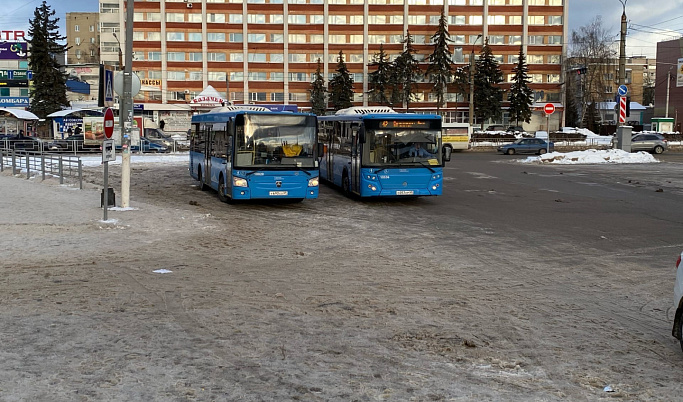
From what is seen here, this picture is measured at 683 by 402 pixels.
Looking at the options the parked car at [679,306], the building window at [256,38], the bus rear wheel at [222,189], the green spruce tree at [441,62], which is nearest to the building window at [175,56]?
the building window at [256,38]

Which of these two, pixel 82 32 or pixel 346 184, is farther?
pixel 82 32

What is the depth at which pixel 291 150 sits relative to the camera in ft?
59.4

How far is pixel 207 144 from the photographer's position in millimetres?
21641

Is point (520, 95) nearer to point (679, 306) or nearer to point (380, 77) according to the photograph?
point (380, 77)

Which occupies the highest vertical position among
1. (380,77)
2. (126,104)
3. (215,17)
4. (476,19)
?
(476,19)

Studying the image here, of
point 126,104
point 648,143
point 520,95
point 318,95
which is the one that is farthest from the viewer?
point 318,95

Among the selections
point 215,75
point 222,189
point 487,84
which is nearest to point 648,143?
point 487,84

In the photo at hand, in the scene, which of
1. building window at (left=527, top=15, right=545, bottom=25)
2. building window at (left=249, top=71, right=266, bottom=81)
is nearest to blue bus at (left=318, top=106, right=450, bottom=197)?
building window at (left=249, top=71, right=266, bottom=81)

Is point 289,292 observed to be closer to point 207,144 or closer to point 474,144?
point 207,144

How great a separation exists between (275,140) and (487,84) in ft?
248

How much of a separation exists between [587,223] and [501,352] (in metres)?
10.1

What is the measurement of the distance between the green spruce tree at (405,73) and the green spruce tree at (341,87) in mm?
5965

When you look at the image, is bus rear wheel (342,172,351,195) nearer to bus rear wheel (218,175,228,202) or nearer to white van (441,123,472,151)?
bus rear wheel (218,175,228,202)

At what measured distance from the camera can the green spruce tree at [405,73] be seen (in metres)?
92.8
